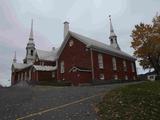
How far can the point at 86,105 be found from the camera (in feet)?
34.1

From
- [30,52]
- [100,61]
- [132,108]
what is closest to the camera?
[132,108]

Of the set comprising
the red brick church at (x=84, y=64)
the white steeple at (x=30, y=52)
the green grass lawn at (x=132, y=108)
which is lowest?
the green grass lawn at (x=132, y=108)

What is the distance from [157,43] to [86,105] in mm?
27101

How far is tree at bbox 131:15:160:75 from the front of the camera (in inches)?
1356

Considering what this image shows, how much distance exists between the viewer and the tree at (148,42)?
34.4m

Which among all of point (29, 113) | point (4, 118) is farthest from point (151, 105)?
point (4, 118)

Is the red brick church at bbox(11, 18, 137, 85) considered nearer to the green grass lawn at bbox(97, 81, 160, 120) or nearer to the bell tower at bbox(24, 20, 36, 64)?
the bell tower at bbox(24, 20, 36, 64)

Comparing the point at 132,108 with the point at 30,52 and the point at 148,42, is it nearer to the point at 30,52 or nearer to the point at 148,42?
the point at 148,42

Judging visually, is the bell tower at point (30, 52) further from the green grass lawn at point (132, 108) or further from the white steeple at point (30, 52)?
the green grass lawn at point (132, 108)

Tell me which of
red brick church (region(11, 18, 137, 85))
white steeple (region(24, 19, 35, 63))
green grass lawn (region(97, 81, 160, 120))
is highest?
white steeple (region(24, 19, 35, 63))

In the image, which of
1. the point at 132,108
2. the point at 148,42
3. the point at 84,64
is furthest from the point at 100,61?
the point at 132,108

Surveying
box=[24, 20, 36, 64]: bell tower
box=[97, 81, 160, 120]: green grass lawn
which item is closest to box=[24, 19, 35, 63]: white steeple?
box=[24, 20, 36, 64]: bell tower

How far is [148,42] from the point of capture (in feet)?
114

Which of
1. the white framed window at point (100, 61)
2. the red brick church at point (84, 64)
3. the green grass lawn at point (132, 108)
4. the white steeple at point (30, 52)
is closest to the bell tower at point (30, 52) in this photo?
the white steeple at point (30, 52)
